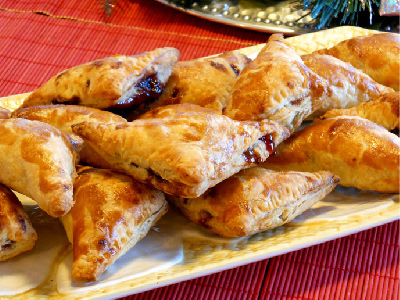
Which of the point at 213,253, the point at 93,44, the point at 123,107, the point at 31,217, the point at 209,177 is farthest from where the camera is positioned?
the point at 93,44

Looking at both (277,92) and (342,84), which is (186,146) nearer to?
(277,92)

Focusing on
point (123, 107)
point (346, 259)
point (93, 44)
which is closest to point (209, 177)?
point (123, 107)

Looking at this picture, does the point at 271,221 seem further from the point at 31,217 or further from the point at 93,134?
the point at 31,217

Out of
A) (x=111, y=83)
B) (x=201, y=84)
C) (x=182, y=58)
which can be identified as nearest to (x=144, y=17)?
(x=182, y=58)

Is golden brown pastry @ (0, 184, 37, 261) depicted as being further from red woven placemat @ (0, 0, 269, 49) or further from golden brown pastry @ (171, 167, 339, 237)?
red woven placemat @ (0, 0, 269, 49)

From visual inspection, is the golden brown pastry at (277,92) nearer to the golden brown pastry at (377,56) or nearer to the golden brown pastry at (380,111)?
the golden brown pastry at (380,111)

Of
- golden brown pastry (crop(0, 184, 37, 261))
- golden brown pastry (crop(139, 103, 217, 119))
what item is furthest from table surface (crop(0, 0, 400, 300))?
golden brown pastry (crop(139, 103, 217, 119))

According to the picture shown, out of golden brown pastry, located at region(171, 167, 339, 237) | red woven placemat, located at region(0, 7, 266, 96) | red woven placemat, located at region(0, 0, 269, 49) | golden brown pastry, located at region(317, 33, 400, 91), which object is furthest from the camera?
red woven placemat, located at region(0, 0, 269, 49)

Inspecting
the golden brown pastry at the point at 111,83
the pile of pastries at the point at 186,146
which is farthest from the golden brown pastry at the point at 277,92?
the golden brown pastry at the point at 111,83

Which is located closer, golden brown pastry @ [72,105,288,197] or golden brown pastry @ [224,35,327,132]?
golden brown pastry @ [72,105,288,197]
